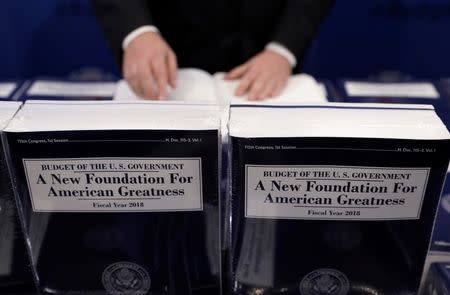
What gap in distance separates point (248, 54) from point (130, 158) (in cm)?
77

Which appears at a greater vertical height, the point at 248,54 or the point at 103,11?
the point at 103,11

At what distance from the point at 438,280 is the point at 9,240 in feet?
1.46

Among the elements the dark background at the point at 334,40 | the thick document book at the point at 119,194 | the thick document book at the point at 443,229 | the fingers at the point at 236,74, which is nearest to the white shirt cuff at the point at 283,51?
the fingers at the point at 236,74

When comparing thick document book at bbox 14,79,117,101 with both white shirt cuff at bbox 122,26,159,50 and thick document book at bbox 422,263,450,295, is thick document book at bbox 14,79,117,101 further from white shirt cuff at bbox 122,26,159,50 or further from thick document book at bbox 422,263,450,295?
thick document book at bbox 422,263,450,295

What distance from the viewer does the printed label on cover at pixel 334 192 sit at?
0.46 metres

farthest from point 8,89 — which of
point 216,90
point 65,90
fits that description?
point 216,90

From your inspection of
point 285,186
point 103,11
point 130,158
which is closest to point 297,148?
point 285,186

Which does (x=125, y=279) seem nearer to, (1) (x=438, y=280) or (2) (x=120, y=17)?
(1) (x=438, y=280)

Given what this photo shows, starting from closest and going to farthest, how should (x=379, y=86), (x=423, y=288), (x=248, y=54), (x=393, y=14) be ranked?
(x=423, y=288)
(x=379, y=86)
(x=248, y=54)
(x=393, y=14)

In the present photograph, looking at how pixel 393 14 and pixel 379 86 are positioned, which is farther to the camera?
pixel 393 14

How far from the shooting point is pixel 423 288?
0.57 meters

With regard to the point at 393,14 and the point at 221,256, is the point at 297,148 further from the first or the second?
the point at 393,14

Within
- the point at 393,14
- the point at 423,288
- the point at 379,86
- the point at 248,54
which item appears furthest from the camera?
the point at 393,14

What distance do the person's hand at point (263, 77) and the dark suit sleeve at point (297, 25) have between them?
0.17ft
